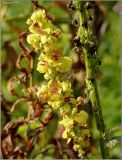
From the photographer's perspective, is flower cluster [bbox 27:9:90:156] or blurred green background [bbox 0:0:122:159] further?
blurred green background [bbox 0:0:122:159]

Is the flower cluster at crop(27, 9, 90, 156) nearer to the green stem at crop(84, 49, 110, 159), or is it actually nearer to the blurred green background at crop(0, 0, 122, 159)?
the green stem at crop(84, 49, 110, 159)

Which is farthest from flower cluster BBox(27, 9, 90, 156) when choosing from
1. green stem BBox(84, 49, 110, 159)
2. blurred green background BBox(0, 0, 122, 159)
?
blurred green background BBox(0, 0, 122, 159)

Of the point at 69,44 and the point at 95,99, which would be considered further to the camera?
the point at 69,44

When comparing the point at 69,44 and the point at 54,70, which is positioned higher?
the point at 69,44

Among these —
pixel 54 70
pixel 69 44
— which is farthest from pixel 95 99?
pixel 69 44

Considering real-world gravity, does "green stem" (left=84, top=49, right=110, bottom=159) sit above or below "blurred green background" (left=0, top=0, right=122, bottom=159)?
below

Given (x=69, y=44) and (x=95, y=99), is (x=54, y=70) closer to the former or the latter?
(x=95, y=99)

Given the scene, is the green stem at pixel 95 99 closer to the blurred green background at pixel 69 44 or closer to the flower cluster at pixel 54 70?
the flower cluster at pixel 54 70

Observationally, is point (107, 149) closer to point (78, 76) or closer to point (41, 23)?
point (41, 23)
